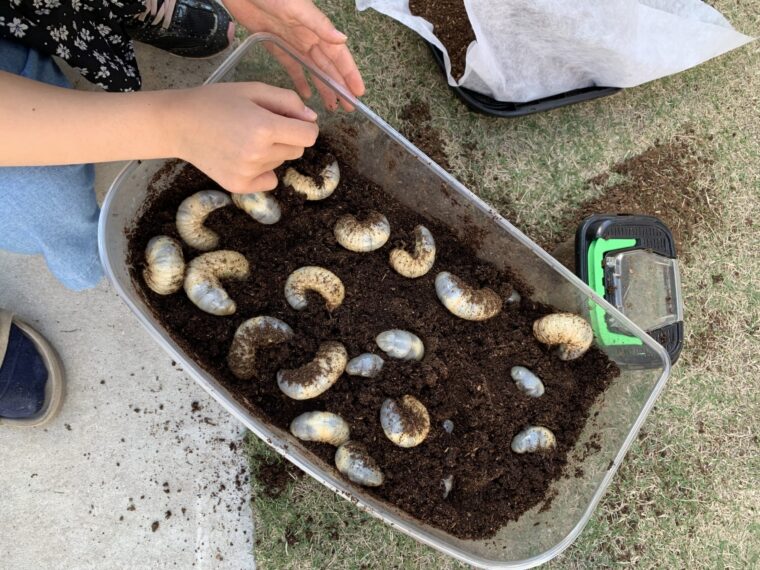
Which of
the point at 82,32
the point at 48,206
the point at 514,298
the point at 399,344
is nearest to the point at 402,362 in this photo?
the point at 399,344

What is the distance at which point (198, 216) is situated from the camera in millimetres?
1123

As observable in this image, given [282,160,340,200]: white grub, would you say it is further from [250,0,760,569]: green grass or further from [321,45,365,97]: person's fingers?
[250,0,760,569]: green grass

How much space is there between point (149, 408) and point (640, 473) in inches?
49.4

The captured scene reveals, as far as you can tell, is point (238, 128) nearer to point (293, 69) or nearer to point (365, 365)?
point (293, 69)

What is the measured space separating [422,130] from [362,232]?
0.51m

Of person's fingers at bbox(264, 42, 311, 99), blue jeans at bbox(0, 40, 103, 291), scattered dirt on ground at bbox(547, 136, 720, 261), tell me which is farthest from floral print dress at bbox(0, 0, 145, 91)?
scattered dirt on ground at bbox(547, 136, 720, 261)

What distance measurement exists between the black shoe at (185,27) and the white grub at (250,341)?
29.4 inches

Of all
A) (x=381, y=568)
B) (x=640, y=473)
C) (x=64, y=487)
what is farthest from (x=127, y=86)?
(x=640, y=473)

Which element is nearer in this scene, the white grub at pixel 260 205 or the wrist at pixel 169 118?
the wrist at pixel 169 118

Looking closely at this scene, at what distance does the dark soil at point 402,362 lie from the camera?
1.10m

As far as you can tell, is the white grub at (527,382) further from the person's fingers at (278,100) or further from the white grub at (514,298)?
the person's fingers at (278,100)

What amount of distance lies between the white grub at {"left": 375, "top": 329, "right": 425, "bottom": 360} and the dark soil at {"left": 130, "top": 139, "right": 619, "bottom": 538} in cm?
2

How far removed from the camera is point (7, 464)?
1.43m

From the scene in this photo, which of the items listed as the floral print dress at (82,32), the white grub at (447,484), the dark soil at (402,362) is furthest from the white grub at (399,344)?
the floral print dress at (82,32)
